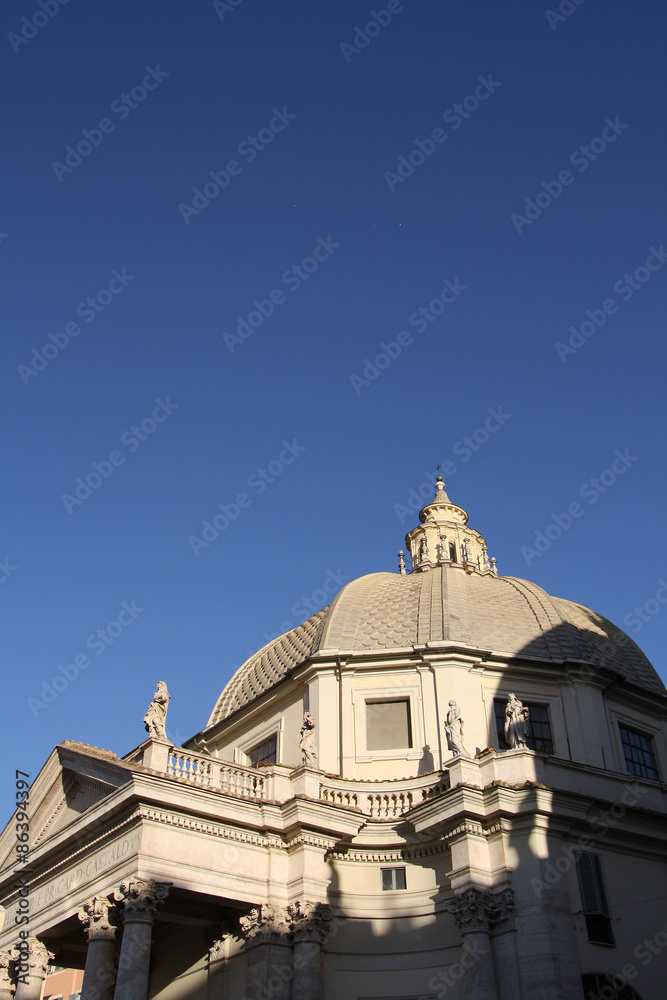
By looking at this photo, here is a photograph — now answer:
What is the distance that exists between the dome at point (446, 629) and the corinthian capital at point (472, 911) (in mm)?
7343

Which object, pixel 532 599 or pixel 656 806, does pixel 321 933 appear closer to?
pixel 656 806

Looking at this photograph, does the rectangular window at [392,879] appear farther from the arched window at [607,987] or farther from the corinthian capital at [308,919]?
the arched window at [607,987]

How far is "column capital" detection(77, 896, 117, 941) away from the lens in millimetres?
20841

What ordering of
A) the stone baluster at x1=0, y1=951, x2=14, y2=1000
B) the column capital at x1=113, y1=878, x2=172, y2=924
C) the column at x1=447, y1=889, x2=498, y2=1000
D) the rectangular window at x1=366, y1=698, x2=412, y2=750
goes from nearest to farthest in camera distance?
the column capital at x1=113, y1=878, x2=172, y2=924 < the column at x1=447, y1=889, x2=498, y2=1000 < the stone baluster at x1=0, y1=951, x2=14, y2=1000 < the rectangular window at x1=366, y1=698, x2=412, y2=750

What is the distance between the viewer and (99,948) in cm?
2067

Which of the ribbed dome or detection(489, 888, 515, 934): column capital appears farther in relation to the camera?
the ribbed dome

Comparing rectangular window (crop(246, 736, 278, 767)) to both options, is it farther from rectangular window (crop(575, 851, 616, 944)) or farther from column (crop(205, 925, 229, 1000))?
rectangular window (crop(575, 851, 616, 944))

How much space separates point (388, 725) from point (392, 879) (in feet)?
14.6

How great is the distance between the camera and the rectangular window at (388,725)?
26.1 m

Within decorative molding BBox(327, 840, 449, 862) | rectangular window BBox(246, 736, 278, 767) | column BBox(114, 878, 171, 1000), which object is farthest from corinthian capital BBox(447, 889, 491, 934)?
rectangular window BBox(246, 736, 278, 767)

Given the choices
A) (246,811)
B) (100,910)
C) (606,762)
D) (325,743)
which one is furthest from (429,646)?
(100,910)

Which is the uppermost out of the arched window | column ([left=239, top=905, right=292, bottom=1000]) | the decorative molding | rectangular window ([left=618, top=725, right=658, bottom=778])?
rectangular window ([left=618, top=725, right=658, bottom=778])

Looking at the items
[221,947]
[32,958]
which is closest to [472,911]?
[221,947]

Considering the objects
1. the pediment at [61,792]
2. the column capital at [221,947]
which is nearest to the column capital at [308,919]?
the column capital at [221,947]
